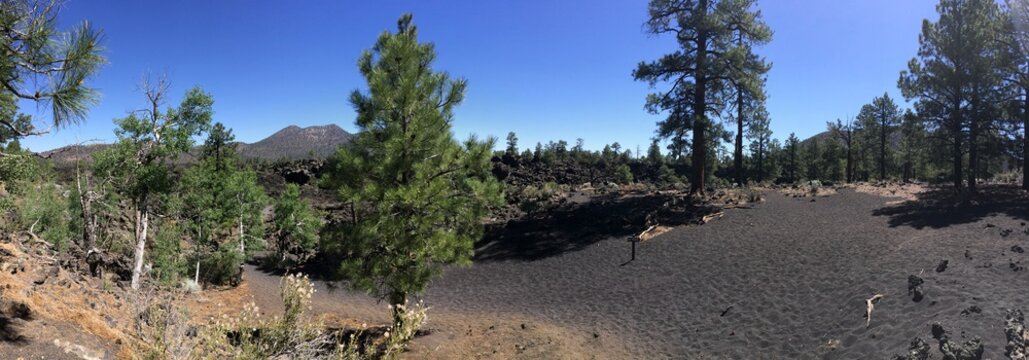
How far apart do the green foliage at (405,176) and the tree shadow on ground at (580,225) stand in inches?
305

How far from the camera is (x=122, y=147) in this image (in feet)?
38.3

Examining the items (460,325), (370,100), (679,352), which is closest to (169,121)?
(370,100)

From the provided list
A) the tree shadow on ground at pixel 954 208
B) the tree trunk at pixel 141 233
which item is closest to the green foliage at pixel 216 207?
the tree trunk at pixel 141 233

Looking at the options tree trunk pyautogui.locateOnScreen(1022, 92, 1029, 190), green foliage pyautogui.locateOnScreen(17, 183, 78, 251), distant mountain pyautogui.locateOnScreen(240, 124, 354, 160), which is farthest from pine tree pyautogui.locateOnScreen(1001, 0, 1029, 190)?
distant mountain pyautogui.locateOnScreen(240, 124, 354, 160)

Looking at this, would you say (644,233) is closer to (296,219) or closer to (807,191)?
(807,191)

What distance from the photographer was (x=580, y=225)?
18.6 meters

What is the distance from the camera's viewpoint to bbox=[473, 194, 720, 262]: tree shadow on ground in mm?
16469

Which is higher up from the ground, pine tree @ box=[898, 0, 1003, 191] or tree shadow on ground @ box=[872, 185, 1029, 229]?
pine tree @ box=[898, 0, 1003, 191]

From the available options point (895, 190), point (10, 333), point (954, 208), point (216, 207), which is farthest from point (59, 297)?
point (895, 190)

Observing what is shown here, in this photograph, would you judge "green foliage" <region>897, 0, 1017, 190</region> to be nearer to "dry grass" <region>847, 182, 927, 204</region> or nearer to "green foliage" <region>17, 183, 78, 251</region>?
"dry grass" <region>847, 182, 927, 204</region>

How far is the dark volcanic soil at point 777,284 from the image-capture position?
7.17m

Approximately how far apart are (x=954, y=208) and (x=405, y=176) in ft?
52.5

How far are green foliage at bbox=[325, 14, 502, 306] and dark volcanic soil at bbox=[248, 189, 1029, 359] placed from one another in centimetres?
366

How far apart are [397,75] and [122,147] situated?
8591 mm
